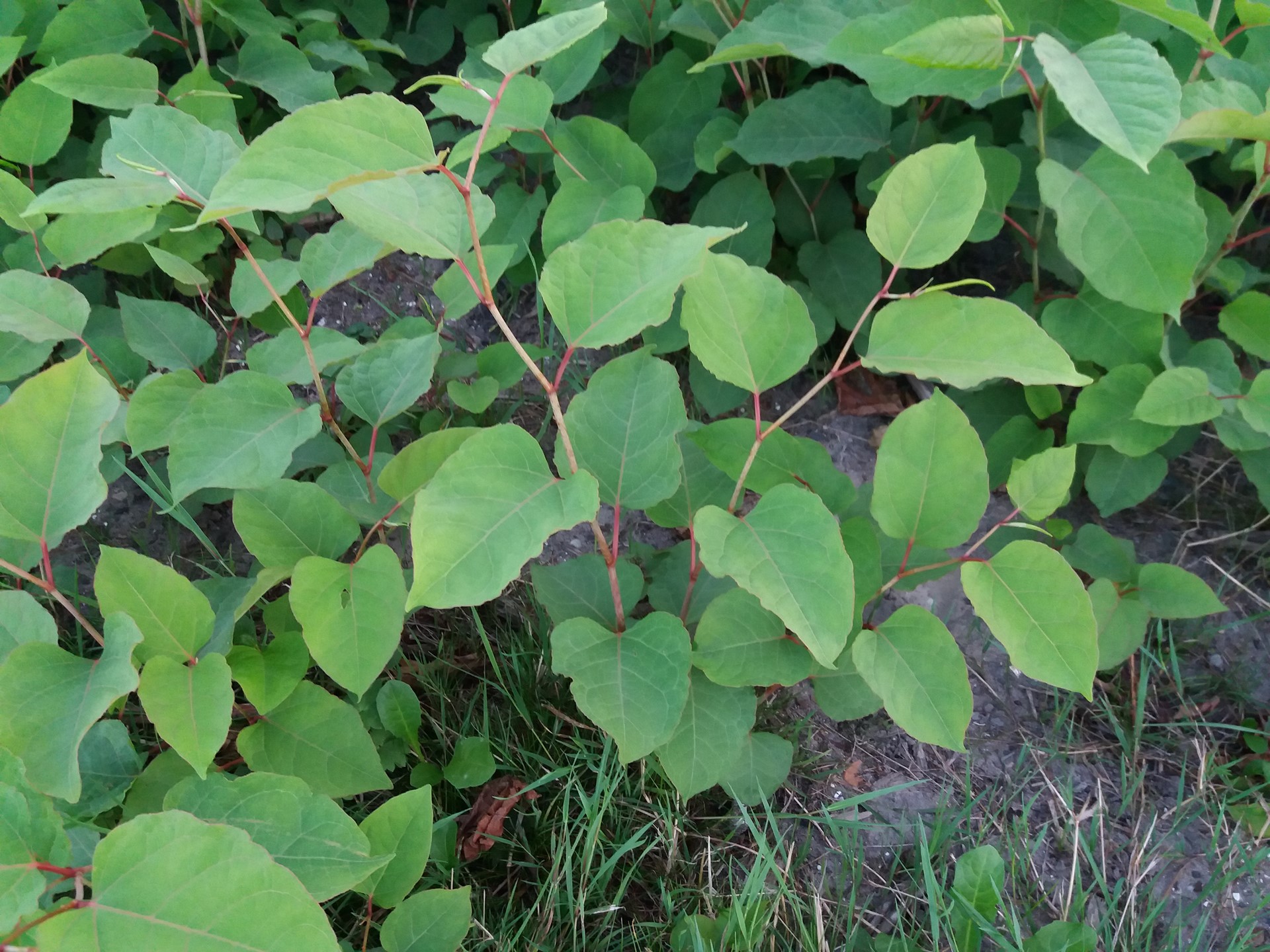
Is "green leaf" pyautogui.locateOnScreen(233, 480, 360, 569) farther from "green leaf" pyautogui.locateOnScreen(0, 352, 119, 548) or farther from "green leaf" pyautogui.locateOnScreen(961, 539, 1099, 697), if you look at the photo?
"green leaf" pyautogui.locateOnScreen(961, 539, 1099, 697)

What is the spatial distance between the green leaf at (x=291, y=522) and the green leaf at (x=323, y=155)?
1.86ft

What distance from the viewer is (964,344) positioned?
1194 mm

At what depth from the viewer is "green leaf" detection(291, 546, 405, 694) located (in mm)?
1222

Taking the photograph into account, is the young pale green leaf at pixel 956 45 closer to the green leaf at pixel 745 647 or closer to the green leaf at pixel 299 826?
the green leaf at pixel 745 647

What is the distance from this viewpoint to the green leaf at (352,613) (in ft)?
4.01

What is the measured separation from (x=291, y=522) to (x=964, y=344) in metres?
1.04

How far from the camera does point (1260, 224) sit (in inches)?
86.2

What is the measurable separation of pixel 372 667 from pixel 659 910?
0.67 metres

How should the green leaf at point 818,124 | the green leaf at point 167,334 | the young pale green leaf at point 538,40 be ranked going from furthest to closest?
1. the green leaf at point 818,124
2. the green leaf at point 167,334
3. the young pale green leaf at point 538,40

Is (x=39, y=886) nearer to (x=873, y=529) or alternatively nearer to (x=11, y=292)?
(x=11, y=292)

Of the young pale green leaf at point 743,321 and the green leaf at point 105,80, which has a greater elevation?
the green leaf at point 105,80

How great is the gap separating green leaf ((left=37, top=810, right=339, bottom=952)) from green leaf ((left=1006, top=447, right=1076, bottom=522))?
1111mm

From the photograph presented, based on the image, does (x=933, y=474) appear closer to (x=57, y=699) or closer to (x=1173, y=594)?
(x=1173, y=594)

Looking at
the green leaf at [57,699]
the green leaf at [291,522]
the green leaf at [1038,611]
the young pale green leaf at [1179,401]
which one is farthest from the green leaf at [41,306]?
the young pale green leaf at [1179,401]
